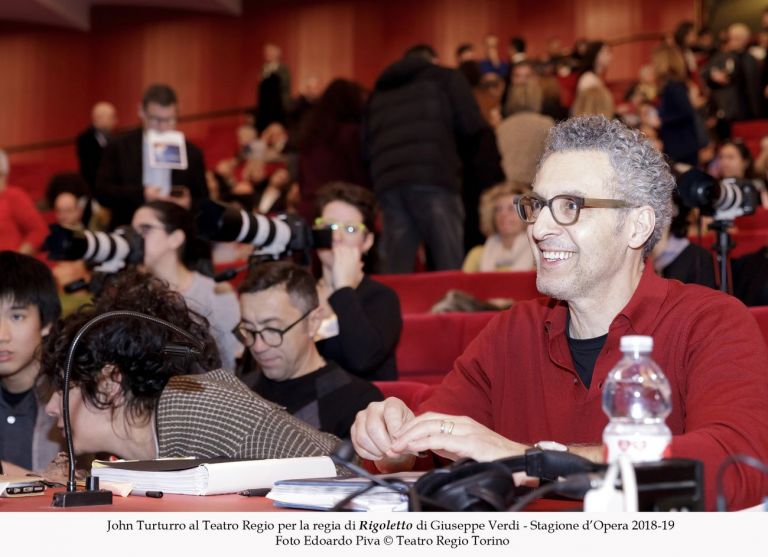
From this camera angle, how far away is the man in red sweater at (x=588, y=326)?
1680mm

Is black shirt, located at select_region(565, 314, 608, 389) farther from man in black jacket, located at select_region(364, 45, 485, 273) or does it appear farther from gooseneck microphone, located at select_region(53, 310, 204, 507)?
man in black jacket, located at select_region(364, 45, 485, 273)

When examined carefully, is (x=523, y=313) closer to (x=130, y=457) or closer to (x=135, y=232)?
(x=130, y=457)

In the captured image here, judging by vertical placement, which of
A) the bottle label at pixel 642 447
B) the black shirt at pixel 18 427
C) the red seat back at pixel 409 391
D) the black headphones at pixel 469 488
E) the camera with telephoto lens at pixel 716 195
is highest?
the camera with telephoto lens at pixel 716 195

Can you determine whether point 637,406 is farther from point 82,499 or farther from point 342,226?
point 342,226

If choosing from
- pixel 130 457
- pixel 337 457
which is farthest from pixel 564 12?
pixel 337 457

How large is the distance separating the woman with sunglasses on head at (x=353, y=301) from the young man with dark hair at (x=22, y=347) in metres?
0.81

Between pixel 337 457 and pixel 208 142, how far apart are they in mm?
11937

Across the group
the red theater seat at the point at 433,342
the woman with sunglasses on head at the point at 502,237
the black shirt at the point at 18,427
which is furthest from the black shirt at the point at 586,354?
the woman with sunglasses on head at the point at 502,237

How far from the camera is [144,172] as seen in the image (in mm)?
5145

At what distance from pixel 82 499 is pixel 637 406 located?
0.75 m

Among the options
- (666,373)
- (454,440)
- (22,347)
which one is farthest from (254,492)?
(22,347)

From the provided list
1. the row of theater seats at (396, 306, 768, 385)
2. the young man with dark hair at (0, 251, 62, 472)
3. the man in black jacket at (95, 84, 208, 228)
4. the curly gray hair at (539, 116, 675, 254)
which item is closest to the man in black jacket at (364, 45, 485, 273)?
the man in black jacket at (95, 84, 208, 228)

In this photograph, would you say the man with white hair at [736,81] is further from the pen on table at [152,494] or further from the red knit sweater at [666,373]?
the pen on table at [152,494]

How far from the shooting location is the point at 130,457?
2291 mm
